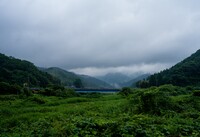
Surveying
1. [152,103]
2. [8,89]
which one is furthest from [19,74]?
[152,103]

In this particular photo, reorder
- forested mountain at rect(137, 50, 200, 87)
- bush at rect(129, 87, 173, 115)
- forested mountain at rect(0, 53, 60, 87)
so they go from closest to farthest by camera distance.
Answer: bush at rect(129, 87, 173, 115) → forested mountain at rect(0, 53, 60, 87) → forested mountain at rect(137, 50, 200, 87)

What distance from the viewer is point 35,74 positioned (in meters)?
117

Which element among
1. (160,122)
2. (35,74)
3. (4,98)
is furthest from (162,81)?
(160,122)

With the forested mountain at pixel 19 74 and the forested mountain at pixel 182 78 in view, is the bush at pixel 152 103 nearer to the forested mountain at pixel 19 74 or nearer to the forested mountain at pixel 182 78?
the forested mountain at pixel 19 74

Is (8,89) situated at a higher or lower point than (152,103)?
higher

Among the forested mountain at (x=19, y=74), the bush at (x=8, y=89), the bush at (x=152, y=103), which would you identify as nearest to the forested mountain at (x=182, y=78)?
the forested mountain at (x=19, y=74)

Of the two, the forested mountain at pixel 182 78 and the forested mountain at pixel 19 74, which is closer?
the forested mountain at pixel 19 74

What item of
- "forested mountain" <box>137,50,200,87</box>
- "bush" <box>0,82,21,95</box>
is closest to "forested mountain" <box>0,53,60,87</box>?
"bush" <box>0,82,21,95</box>

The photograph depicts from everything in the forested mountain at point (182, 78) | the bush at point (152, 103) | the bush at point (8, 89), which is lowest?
the bush at point (152, 103)

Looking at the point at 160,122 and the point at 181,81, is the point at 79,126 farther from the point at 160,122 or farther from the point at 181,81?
the point at 181,81

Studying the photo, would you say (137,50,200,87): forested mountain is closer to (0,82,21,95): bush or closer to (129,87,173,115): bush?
(0,82,21,95): bush

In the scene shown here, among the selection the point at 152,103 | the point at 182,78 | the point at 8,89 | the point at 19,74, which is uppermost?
the point at 19,74

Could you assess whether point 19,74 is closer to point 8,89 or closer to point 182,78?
point 8,89

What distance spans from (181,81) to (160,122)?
313 ft
